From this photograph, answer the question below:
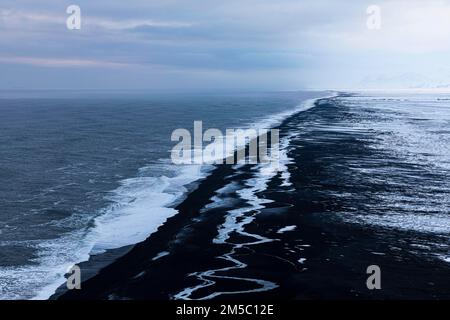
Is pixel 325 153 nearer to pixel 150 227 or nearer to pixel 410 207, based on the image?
pixel 410 207

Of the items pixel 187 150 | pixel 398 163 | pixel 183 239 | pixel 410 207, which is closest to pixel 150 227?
pixel 183 239

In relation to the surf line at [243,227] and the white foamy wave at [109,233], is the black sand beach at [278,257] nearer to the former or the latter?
the surf line at [243,227]

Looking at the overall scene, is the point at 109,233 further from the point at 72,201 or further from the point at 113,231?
the point at 72,201

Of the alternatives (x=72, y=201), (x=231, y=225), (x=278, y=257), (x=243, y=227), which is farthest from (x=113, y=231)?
(x=278, y=257)

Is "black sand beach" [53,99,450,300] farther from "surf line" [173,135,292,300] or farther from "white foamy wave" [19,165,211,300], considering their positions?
"white foamy wave" [19,165,211,300]

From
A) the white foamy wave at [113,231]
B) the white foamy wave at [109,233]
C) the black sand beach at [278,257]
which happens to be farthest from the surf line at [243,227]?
the white foamy wave at [109,233]

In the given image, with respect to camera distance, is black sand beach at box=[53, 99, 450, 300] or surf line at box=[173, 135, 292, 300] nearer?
black sand beach at box=[53, 99, 450, 300]

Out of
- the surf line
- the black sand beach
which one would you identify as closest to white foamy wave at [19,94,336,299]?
the surf line

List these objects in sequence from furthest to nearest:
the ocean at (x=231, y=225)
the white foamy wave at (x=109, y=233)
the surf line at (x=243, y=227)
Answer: the white foamy wave at (x=109, y=233), the ocean at (x=231, y=225), the surf line at (x=243, y=227)
